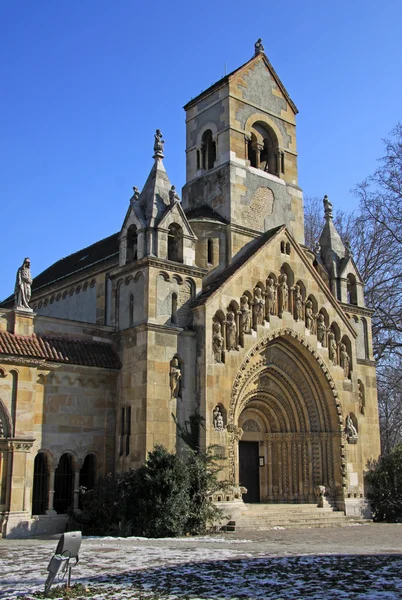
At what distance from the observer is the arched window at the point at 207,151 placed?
31.7m

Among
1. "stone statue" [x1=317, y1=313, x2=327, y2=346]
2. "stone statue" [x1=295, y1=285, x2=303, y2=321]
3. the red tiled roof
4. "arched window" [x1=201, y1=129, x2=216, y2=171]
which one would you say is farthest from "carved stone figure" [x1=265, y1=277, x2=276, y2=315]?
"arched window" [x1=201, y1=129, x2=216, y2=171]

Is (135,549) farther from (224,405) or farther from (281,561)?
(224,405)

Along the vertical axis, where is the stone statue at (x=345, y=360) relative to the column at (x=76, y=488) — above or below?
above

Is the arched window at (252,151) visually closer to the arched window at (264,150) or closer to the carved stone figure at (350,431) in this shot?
the arched window at (264,150)

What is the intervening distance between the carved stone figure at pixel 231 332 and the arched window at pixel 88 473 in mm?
6124

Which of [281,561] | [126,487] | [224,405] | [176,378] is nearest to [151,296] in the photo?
[176,378]

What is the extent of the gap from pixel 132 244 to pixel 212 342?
4.92 meters

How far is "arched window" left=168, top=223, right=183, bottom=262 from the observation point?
25781mm

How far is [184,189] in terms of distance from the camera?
107ft

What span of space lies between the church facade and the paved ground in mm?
4135

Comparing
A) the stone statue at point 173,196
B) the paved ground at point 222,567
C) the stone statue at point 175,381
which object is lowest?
the paved ground at point 222,567

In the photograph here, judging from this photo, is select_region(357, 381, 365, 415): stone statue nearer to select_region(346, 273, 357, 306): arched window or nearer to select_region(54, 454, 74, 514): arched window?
select_region(346, 273, 357, 306): arched window

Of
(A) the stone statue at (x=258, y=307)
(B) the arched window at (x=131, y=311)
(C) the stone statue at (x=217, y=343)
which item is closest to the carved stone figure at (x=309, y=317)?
(A) the stone statue at (x=258, y=307)

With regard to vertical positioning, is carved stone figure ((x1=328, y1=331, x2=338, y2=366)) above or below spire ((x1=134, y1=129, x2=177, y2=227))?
below
